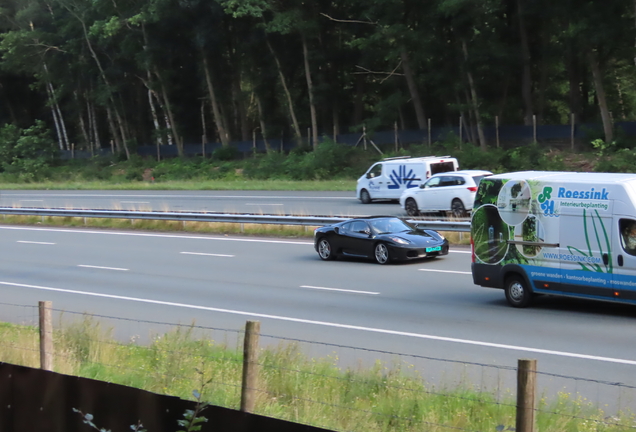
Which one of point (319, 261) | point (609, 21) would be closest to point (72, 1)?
point (609, 21)

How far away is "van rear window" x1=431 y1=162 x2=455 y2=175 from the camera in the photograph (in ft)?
106

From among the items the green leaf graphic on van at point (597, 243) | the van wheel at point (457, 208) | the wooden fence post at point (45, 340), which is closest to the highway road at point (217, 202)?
the van wheel at point (457, 208)

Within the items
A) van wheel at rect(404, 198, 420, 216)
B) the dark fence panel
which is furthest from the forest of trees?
the dark fence panel

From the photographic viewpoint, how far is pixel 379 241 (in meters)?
20.0

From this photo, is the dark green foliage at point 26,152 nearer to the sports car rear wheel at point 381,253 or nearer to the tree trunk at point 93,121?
the tree trunk at point 93,121

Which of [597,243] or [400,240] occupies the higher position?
[597,243]

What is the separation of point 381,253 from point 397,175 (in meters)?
13.9

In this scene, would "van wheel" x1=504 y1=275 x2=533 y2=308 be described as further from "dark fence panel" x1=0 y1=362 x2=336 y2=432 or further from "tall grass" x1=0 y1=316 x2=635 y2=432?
"dark fence panel" x1=0 y1=362 x2=336 y2=432

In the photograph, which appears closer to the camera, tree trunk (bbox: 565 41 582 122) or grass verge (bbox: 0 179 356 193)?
grass verge (bbox: 0 179 356 193)

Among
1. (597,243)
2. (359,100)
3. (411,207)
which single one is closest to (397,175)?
(411,207)

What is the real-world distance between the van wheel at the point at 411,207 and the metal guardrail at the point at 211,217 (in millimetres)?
4832

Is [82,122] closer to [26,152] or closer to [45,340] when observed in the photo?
[26,152]

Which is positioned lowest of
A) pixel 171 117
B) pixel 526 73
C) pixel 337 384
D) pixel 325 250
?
pixel 325 250

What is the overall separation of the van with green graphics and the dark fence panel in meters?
8.48
